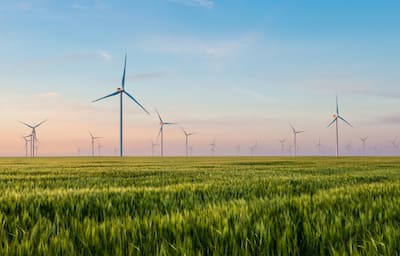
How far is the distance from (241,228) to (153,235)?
3.07ft

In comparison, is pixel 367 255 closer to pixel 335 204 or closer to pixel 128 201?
pixel 335 204

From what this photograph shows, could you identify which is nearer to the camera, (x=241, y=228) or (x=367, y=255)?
(x=367, y=255)

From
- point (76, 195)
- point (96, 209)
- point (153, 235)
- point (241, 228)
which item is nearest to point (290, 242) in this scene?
point (241, 228)

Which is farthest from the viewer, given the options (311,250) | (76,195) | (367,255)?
(76,195)

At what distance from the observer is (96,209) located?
21.2ft

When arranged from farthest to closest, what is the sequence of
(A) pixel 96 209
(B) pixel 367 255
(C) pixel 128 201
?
1. (C) pixel 128 201
2. (A) pixel 96 209
3. (B) pixel 367 255

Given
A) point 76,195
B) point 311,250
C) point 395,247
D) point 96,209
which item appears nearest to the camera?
point 395,247

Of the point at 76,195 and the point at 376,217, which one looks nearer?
the point at 376,217

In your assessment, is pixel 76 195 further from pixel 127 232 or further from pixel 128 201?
pixel 127 232

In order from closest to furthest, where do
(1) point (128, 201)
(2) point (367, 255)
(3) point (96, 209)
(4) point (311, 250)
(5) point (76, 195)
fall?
1. (2) point (367, 255)
2. (4) point (311, 250)
3. (3) point (96, 209)
4. (1) point (128, 201)
5. (5) point (76, 195)

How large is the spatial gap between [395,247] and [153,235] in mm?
2264

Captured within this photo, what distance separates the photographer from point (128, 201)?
24.1 feet

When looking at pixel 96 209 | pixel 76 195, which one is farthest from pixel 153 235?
pixel 76 195

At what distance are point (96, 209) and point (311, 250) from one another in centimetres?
398
